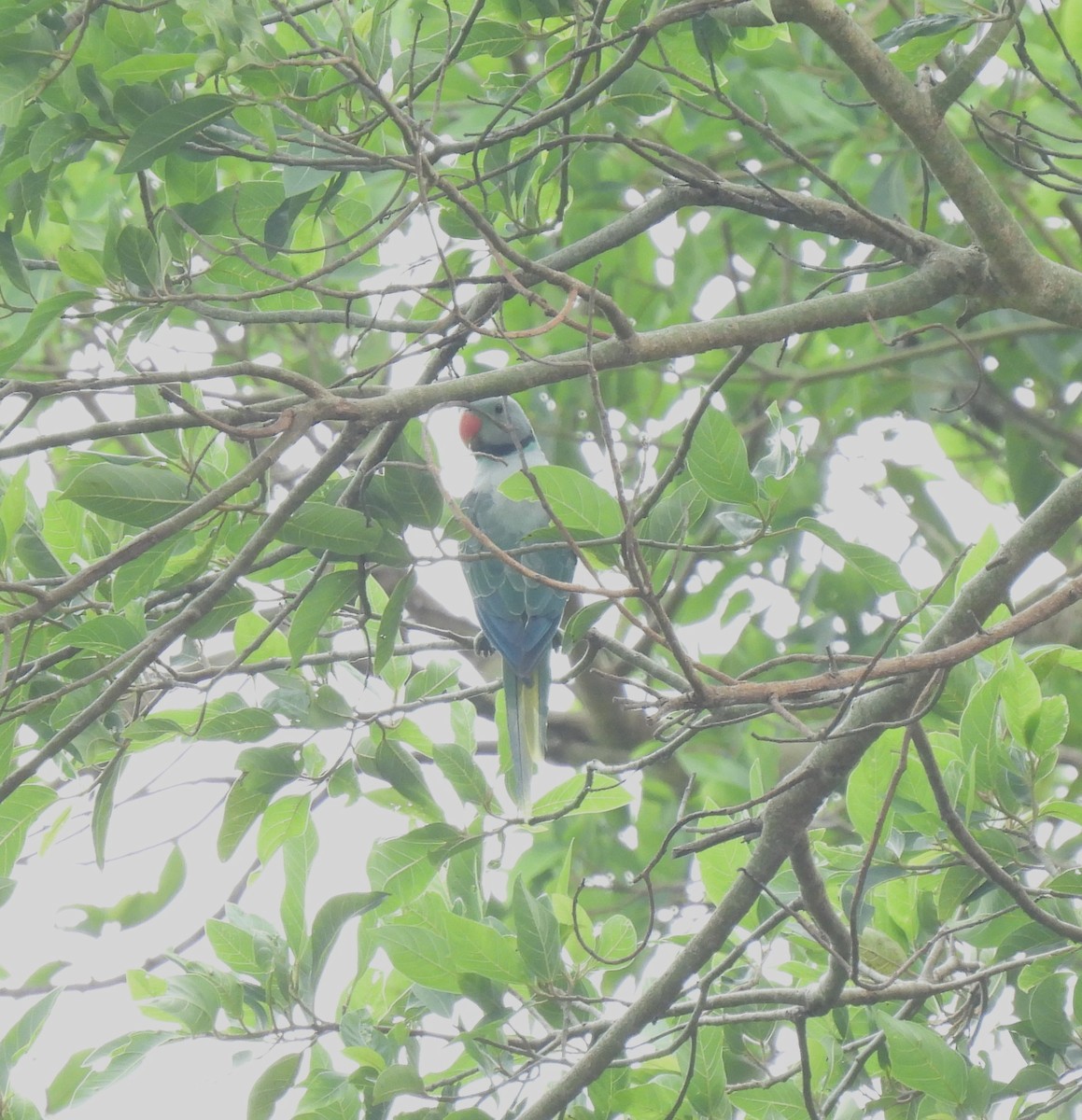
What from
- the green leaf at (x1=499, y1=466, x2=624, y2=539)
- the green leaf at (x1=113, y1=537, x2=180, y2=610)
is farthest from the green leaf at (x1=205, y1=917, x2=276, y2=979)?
the green leaf at (x1=499, y1=466, x2=624, y2=539)

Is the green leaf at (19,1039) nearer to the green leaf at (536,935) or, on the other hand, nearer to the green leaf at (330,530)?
the green leaf at (536,935)

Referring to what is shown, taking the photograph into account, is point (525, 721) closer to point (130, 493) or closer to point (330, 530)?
point (330, 530)

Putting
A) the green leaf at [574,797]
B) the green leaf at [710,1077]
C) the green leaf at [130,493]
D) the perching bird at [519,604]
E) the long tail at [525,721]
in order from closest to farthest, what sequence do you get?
the green leaf at [130,493] < the green leaf at [710,1077] < the green leaf at [574,797] < the long tail at [525,721] < the perching bird at [519,604]

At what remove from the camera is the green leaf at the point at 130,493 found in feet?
6.44

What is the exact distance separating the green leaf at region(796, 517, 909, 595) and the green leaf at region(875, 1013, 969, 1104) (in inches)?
28.7

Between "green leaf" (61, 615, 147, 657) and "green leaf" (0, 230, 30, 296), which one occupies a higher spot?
"green leaf" (0, 230, 30, 296)

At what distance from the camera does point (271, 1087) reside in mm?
2504

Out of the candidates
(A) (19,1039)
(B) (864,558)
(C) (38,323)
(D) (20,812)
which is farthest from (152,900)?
(B) (864,558)

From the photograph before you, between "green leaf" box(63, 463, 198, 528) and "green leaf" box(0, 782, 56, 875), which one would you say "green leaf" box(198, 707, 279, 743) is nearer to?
"green leaf" box(0, 782, 56, 875)

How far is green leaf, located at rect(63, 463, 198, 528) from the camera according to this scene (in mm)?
1963

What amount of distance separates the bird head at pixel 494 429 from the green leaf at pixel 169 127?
93.1 inches

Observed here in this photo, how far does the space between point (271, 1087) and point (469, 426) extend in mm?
2740

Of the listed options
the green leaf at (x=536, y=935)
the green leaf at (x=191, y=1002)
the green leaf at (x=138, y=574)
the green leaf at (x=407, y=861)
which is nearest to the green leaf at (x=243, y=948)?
the green leaf at (x=191, y=1002)

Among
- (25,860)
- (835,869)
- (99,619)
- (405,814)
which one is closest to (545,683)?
(405,814)
